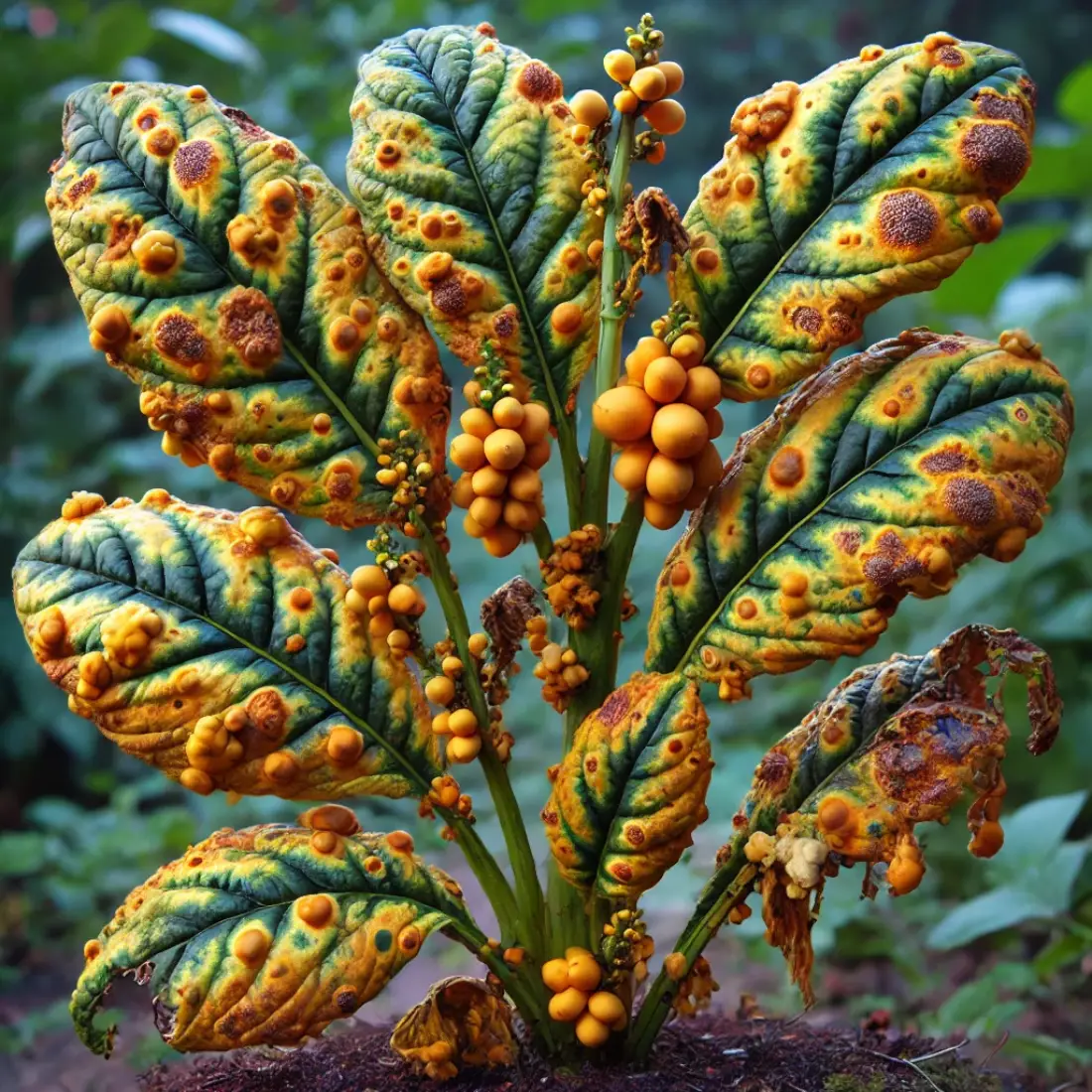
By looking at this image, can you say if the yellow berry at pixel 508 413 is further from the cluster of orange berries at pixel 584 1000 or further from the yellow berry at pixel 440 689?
the cluster of orange berries at pixel 584 1000

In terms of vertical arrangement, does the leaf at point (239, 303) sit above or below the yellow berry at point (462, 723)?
above

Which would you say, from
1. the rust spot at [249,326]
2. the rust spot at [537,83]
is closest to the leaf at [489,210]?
the rust spot at [537,83]

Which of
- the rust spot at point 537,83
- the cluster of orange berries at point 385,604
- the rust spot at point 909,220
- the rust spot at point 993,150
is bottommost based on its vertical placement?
the cluster of orange berries at point 385,604

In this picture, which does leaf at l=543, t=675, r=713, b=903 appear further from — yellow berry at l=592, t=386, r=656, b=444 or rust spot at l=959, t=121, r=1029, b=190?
rust spot at l=959, t=121, r=1029, b=190

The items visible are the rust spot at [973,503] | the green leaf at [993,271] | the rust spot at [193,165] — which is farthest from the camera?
the green leaf at [993,271]

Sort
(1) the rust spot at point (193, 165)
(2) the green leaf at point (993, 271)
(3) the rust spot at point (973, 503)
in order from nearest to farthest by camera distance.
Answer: (3) the rust spot at point (973, 503) < (1) the rust spot at point (193, 165) < (2) the green leaf at point (993, 271)

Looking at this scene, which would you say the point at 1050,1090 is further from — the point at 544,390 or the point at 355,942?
the point at 544,390

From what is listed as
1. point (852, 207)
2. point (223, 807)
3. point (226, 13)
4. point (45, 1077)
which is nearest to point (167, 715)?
point (852, 207)
